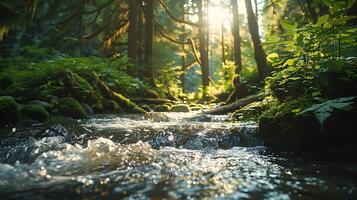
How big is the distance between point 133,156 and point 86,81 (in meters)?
7.24

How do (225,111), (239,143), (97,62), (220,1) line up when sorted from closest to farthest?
1. (239,143)
2. (225,111)
3. (97,62)
4. (220,1)

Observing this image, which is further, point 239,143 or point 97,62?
point 97,62

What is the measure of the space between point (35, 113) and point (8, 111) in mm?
566

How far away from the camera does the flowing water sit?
9.61ft

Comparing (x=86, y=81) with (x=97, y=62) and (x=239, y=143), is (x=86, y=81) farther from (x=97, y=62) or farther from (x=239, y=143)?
(x=239, y=143)

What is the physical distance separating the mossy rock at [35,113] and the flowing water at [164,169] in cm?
175

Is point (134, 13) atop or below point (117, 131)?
atop

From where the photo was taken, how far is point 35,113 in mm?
7723

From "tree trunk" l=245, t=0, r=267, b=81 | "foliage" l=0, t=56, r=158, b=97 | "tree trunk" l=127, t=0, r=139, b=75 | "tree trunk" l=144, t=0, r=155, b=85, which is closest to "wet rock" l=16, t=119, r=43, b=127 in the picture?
"foliage" l=0, t=56, r=158, b=97

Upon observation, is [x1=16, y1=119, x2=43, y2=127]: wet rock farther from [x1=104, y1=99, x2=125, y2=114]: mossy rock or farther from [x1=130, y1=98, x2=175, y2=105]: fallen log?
[x1=130, y1=98, x2=175, y2=105]: fallen log

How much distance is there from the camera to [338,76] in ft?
15.6

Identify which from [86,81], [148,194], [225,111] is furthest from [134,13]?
[148,194]

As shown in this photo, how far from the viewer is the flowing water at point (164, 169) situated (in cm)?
293

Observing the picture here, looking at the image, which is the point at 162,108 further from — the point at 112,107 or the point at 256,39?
the point at 256,39
